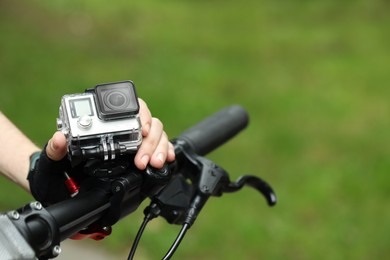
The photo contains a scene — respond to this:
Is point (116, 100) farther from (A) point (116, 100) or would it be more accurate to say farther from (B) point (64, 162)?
(B) point (64, 162)

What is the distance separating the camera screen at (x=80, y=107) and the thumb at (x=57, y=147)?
0.06 m

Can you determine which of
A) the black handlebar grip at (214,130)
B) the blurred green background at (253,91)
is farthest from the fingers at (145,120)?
the blurred green background at (253,91)

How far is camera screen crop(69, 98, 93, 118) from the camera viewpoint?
1.48 meters

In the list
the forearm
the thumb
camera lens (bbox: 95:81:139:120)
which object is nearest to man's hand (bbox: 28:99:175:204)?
the thumb

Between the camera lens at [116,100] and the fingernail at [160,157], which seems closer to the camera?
the camera lens at [116,100]

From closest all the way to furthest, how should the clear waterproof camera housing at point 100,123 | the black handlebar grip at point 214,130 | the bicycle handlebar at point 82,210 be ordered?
1. the bicycle handlebar at point 82,210
2. the clear waterproof camera housing at point 100,123
3. the black handlebar grip at point 214,130

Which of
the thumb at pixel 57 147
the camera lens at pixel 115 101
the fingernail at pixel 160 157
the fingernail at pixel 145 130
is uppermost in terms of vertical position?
the camera lens at pixel 115 101

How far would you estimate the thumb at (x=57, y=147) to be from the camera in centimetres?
150

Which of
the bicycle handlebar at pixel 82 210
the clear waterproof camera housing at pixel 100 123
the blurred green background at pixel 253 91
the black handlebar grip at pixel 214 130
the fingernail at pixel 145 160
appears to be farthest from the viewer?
the blurred green background at pixel 253 91

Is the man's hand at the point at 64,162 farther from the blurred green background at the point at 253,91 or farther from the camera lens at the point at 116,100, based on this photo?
the blurred green background at the point at 253,91

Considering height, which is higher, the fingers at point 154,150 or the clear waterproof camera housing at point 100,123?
the clear waterproof camera housing at point 100,123

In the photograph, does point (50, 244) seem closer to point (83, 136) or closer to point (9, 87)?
point (83, 136)

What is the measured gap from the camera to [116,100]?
1524mm

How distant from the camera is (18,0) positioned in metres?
9.08
